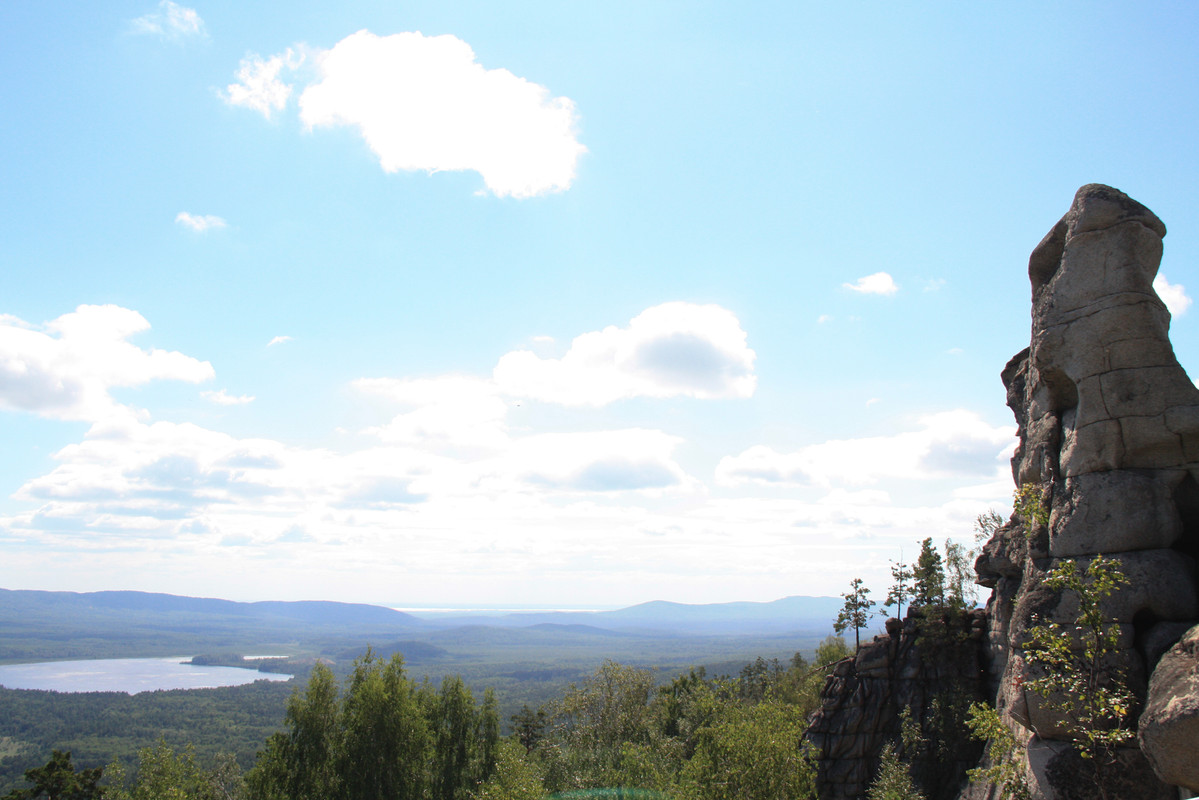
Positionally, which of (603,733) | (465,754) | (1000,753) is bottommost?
(603,733)

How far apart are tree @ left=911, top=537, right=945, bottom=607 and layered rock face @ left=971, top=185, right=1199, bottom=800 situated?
83.8 feet

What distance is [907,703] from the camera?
132 ft

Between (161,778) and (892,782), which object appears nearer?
(161,778)

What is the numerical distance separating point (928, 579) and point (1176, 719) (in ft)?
120

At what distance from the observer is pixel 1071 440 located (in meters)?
21.4

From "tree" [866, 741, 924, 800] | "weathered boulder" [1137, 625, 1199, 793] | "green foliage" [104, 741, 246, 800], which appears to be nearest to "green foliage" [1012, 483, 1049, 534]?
"weathered boulder" [1137, 625, 1199, 793]

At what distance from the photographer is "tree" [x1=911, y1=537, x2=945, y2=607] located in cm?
4678

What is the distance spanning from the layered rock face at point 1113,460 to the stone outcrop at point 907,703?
1811 centimetres

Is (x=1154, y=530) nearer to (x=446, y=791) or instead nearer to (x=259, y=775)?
(x=446, y=791)

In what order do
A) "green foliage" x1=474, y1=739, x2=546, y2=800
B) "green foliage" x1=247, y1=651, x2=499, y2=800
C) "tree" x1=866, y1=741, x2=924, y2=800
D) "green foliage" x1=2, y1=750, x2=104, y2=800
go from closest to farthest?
1. "green foliage" x1=474, y1=739, x2=546, y2=800
2. "tree" x1=866, y1=741, x2=924, y2=800
3. "green foliage" x1=247, y1=651, x2=499, y2=800
4. "green foliage" x1=2, y1=750, x2=104, y2=800

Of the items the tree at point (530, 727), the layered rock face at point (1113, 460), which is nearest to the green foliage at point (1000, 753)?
the layered rock face at point (1113, 460)

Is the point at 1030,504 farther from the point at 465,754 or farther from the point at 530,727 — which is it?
the point at 530,727

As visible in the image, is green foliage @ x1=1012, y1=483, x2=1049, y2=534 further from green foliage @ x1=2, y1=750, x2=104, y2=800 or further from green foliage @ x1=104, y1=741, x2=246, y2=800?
green foliage @ x1=2, y1=750, x2=104, y2=800

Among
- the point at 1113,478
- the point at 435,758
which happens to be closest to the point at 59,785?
the point at 435,758
